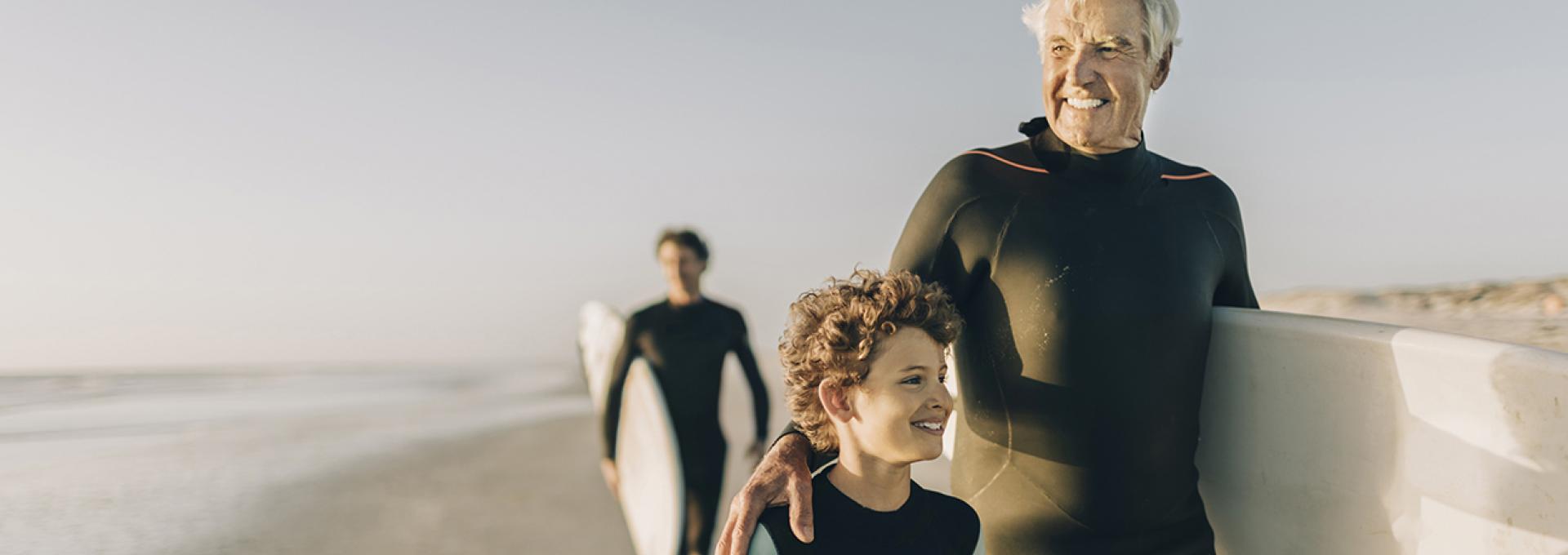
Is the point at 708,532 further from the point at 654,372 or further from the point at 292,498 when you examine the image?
the point at 292,498

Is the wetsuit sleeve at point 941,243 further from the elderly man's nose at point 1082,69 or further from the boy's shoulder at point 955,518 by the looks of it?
the boy's shoulder at point 955,518

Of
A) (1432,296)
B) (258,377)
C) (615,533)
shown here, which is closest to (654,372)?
(615,533)

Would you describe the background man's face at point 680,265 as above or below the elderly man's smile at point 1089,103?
below

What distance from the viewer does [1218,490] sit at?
189 centimetres

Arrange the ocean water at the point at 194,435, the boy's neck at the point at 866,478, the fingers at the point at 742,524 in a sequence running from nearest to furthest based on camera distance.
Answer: the fingers at the point at 742,524 < the boy's neck at the point at 866,478 < the ocean water at the point at 194,435

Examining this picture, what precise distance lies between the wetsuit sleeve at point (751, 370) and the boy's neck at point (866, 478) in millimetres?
3858

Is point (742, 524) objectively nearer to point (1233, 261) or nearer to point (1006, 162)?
point (1006, 162)

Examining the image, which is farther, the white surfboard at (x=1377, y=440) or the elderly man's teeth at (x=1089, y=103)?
the elderly man's teeth at (x=1089, y=103)

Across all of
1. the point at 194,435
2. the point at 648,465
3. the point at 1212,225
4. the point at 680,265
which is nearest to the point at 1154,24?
the point at 1212,225

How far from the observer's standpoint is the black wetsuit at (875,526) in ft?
4.53

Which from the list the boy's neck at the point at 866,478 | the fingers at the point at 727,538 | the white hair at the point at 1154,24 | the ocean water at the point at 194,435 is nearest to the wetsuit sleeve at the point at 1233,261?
the white hair at the point at 1154,24

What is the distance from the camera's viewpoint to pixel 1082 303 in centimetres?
163

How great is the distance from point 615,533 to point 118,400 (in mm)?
12498

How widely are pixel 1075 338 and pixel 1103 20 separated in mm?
497
